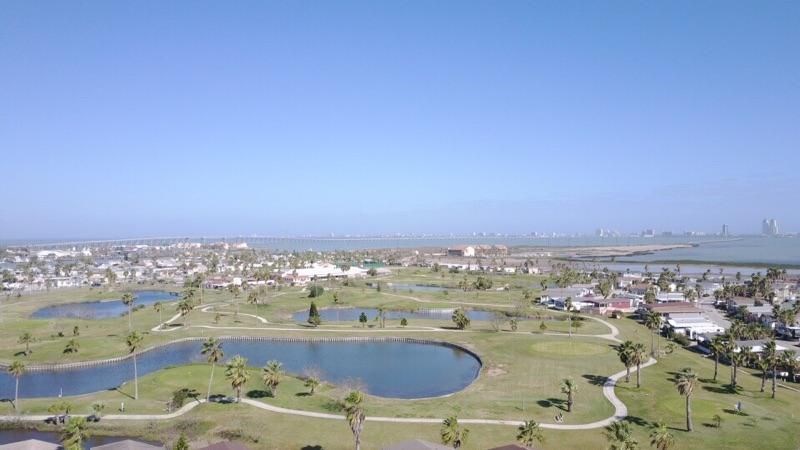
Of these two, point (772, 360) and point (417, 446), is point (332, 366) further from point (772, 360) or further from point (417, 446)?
point (772, 360)

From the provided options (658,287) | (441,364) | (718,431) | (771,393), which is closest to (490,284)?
(658,287)

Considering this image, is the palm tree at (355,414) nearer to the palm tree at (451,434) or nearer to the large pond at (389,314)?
the palm tree at (451,434)

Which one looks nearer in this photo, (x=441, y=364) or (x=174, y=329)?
(x=441, y=364)

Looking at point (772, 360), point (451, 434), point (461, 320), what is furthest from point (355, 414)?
point (461, 320)

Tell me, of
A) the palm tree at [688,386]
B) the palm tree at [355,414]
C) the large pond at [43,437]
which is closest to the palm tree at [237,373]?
the large pond at [43,437]

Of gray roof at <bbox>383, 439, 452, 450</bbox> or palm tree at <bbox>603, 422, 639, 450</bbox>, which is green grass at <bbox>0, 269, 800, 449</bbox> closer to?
gray roof at <bbox>383, 439, 452, 450</bbox>

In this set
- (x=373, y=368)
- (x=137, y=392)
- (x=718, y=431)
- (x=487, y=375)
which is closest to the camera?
(x=718, y=431)

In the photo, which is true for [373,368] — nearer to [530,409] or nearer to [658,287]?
[530,409]

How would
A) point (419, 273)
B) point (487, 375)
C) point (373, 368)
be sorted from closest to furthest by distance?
point (487, 375) < point (373, 368) < point (419, 273)
